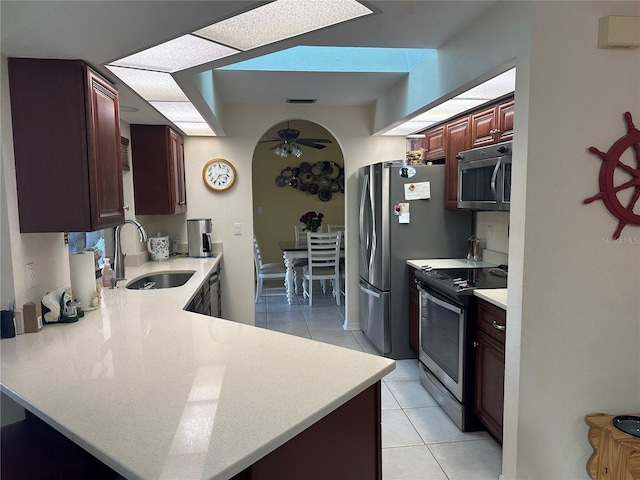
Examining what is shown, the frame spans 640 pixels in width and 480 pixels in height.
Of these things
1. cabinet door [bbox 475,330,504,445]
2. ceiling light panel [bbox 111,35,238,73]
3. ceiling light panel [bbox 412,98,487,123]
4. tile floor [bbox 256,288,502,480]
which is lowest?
tile floor [bbox 256,288,502,480]

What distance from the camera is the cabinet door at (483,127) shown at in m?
2.73

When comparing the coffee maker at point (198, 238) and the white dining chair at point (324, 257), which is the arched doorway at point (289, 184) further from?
the coffee maker at point (198, 238)

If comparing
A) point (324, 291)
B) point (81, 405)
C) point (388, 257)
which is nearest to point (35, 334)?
point (81, 405)

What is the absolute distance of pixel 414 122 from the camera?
12.1 ft

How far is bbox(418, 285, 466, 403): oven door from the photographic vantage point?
8.56ft

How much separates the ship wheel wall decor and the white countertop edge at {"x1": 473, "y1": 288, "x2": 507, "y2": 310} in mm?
624

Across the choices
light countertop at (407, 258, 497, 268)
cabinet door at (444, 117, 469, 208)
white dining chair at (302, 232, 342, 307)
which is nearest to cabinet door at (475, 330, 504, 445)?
light countertop at (407, 258, 497, 268)

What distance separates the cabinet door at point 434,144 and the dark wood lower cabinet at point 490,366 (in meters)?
1.63

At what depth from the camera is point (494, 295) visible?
2354 millimetres

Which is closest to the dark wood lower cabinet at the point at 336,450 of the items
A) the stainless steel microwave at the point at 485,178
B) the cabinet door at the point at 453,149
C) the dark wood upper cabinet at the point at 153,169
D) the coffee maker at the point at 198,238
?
the stainless steel microwave at the point at 485,178

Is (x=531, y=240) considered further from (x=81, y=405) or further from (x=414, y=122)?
(x=414, y=122)

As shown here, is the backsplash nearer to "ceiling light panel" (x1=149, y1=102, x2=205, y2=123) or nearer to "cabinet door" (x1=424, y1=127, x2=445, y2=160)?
"cabinet door" (x1=424, y1=127, x2=445, y2=160)

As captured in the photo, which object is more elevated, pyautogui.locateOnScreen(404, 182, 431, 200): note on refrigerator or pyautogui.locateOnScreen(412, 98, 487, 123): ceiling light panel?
pyautogui.locateOnScreen(412, 98, 487, 123): ceiling light panel

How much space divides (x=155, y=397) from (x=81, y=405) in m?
0.19
